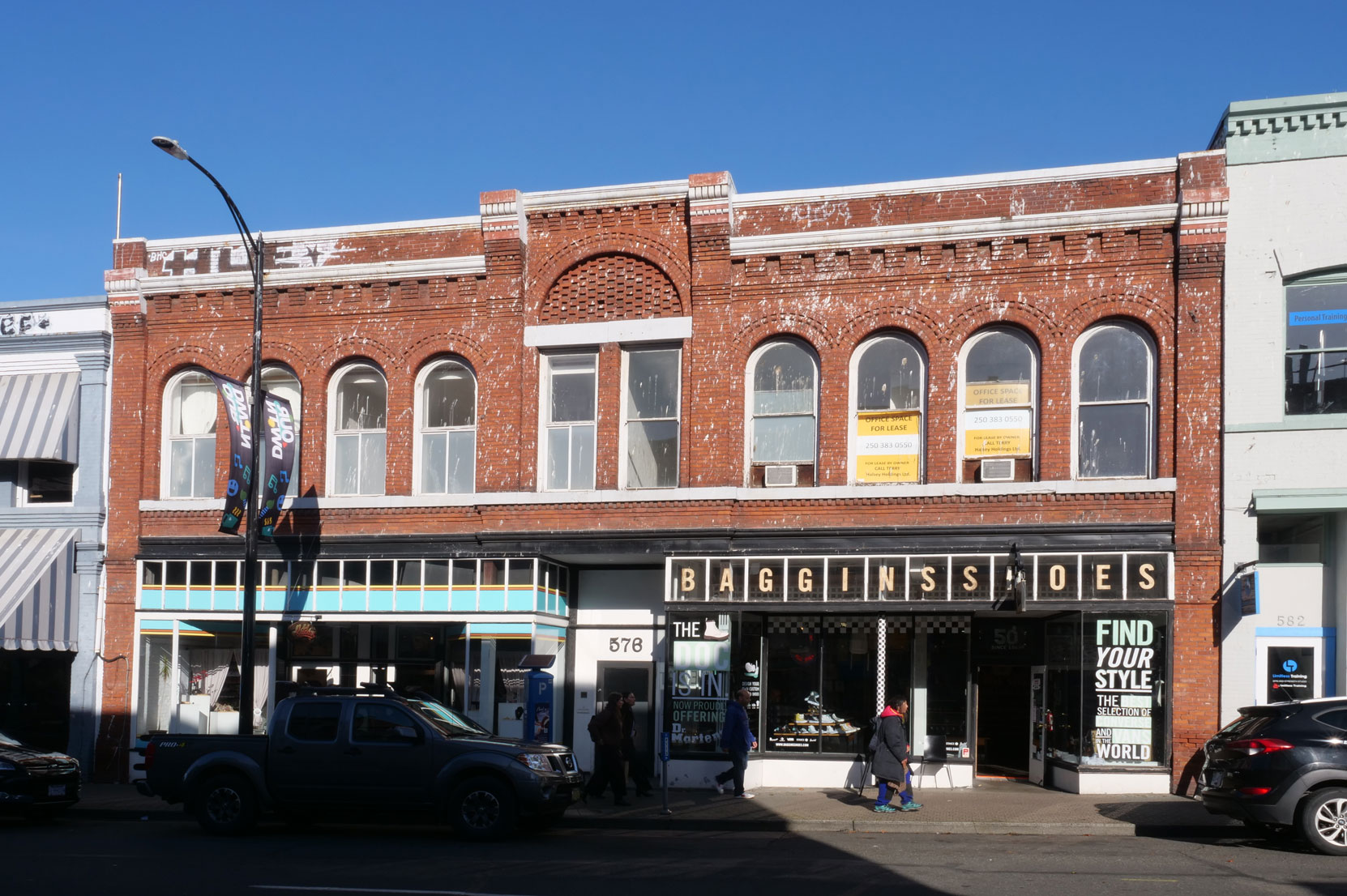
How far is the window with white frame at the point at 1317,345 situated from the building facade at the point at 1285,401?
2 cm

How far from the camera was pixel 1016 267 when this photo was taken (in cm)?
1994

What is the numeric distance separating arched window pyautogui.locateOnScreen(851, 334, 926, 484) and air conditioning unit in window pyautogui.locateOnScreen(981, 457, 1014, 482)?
3.12ft

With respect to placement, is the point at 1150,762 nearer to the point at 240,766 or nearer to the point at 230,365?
the point at 240,766

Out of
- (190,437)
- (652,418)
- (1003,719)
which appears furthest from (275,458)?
(1003,719)

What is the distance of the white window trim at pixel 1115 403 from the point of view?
1927cm

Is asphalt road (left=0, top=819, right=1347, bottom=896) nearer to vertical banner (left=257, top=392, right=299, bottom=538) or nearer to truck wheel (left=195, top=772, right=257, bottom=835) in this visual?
truck wheel (left=195, top=772, right=257, bottom=835)

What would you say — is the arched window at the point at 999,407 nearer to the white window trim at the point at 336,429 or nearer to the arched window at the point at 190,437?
the white window trim at the point at 336,429

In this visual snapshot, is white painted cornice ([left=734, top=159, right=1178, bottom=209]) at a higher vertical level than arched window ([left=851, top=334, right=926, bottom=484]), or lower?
higher

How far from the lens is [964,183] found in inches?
800

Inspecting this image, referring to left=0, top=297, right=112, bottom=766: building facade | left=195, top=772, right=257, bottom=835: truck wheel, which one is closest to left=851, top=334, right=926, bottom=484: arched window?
left=195, top=772, right=257, bottom=835: truck wheel

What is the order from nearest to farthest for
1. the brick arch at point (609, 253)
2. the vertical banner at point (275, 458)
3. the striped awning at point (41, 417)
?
the vertical banner at point (275, 458), the brick arch at point (609, 253), the striped awning at point (41, 417)

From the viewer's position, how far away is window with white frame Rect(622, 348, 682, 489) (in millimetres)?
21453

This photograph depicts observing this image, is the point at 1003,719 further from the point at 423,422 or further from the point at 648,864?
the point at 423,422

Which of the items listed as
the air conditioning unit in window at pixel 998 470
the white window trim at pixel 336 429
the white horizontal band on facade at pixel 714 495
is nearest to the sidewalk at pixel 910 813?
the white horizontal band on facade at pixel 714 495
